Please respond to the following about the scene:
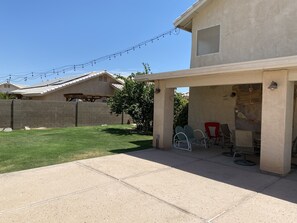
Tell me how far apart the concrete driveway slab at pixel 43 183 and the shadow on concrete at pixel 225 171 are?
8.23ft

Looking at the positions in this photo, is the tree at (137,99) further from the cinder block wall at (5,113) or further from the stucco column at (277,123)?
the stucco column at (277,123)

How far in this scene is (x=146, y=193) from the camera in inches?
194

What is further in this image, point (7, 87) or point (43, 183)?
point (7, 87)

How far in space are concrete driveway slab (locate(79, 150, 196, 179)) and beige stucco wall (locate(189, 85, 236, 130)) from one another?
12.3ft

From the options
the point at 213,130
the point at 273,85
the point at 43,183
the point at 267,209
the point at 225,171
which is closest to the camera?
the point at 267,209

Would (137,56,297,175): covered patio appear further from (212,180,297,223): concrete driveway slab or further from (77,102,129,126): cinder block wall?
(77,102,129,126): cinder block wall

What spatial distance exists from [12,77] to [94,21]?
833 inches

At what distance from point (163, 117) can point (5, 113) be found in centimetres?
1128

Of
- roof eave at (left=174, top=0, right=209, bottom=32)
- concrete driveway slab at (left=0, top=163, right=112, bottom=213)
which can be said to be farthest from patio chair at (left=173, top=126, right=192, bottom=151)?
roof eave at (left=174, top=0, right=209, bottom=32)

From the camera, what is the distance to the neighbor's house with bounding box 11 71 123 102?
884 inches

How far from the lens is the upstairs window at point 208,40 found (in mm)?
10703

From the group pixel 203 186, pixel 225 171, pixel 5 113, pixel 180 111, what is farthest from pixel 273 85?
pixel 5 113

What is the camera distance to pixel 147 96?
49.4ft

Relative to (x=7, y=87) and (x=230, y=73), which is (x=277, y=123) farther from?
(x=7, y=87)
